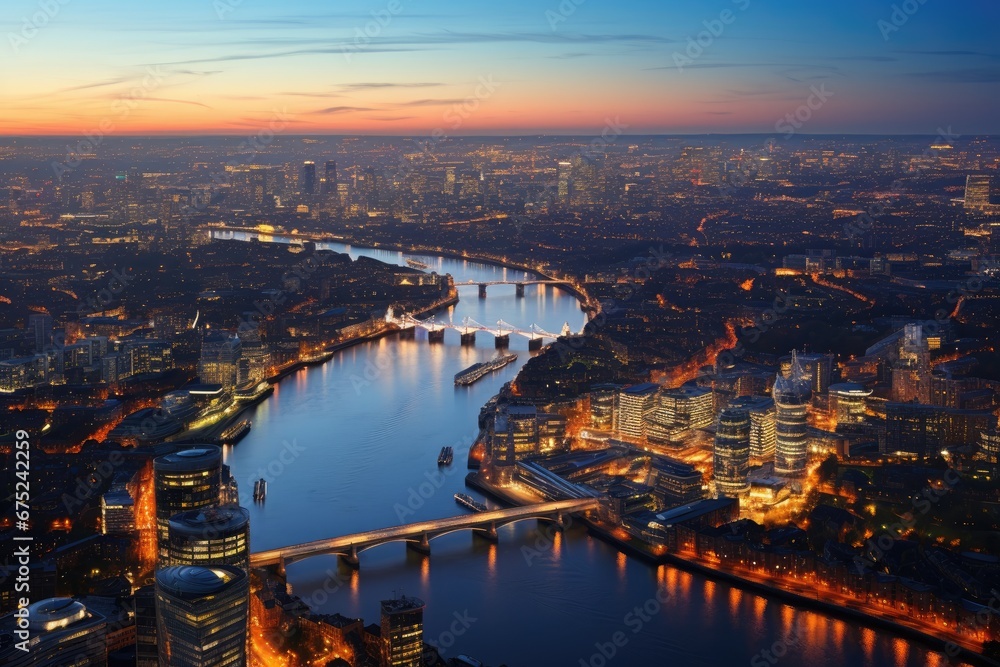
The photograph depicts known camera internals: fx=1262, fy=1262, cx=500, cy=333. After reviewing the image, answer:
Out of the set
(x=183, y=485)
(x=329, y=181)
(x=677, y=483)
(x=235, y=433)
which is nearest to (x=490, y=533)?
(x=677, y=483)

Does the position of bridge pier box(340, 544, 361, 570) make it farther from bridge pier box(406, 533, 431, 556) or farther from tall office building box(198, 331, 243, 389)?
tall office building box(198, 331, 243, 389)

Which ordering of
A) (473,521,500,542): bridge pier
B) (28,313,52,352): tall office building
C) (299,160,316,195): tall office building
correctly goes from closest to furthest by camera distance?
(473,521,500,542): bridge pier, (28,313,52,352): tall office building, (299,160,316,195): tall office building

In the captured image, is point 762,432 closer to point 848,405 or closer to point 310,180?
point 848,405

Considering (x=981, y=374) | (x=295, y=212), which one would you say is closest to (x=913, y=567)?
(x=981, y=374)

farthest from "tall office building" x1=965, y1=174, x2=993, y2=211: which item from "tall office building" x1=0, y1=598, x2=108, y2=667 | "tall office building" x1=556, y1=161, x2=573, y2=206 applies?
"tall office building" x1=0, y1=598, x2=108, y2=667

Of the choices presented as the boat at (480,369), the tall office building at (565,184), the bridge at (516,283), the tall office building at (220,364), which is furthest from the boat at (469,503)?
the tall office building at (565,184)

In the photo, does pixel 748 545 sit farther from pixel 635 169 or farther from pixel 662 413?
pixel 635 169
